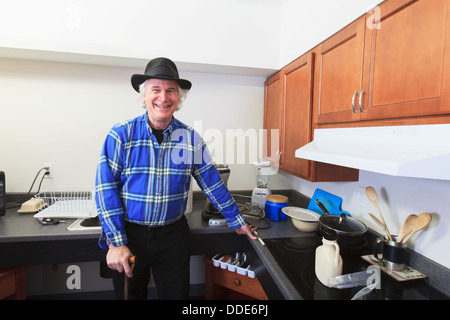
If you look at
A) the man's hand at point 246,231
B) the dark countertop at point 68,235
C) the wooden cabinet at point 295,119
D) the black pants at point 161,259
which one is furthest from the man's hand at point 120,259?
the wooden cabinet at point 295,119

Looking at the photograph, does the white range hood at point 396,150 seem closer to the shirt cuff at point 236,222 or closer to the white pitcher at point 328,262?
the white pitcher at point 328,262

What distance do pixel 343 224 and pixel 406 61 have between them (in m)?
0.78

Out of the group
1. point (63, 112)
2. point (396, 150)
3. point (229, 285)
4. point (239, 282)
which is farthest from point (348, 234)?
point (63, 112)

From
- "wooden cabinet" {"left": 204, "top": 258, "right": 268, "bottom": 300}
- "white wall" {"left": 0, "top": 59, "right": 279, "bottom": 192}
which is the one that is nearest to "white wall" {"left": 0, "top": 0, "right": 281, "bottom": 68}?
"white wall" {"left": 0, "top": 59, "right": 279, "bottom": 192}

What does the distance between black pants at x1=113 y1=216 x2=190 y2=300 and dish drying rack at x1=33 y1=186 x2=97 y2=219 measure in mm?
476

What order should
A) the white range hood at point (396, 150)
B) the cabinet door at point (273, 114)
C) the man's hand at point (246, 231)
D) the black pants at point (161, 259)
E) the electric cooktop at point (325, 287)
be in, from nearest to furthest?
1. the white range hood at point (396, 150)
2. the electric cooktop at point (325, 287)
3. the black pants at point (161, 259)
4. the man's hand at point (246, 231)
5. the cabinet door at point (273, 114)

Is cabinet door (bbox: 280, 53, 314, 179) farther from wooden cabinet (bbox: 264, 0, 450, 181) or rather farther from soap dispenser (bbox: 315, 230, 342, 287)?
soap dispenser (bbox: 315, 230, 342, 287)

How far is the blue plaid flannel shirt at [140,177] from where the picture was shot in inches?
45.6

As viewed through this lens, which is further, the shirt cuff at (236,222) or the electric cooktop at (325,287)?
the shirt cuff at (236,222)

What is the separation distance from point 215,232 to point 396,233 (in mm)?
962

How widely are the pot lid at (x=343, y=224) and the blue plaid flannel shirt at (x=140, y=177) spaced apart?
2.55 feet

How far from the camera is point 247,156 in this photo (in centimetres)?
214

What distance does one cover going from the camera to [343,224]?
123 cm
